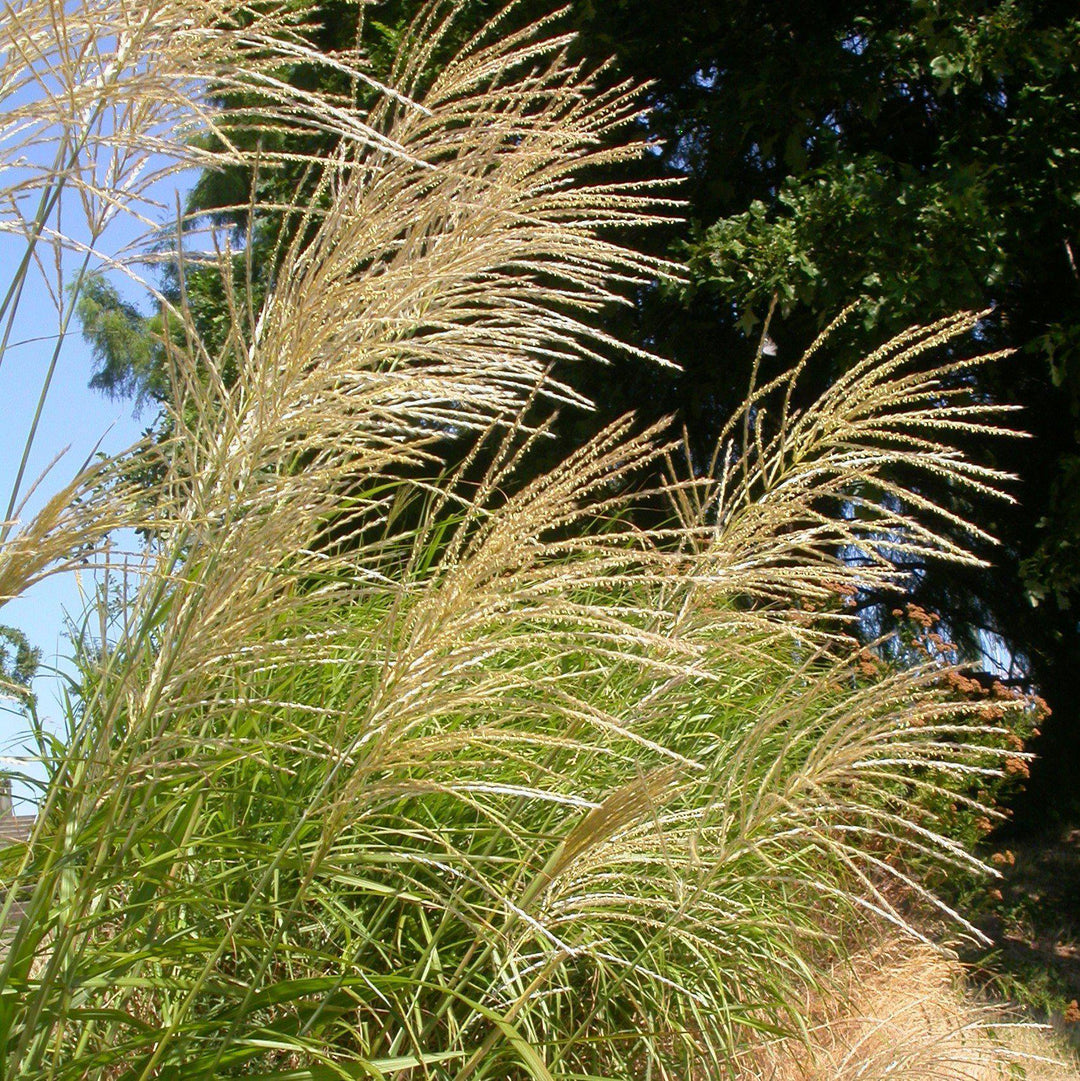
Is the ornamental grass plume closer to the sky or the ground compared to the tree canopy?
closer to the ground

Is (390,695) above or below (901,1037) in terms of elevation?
above

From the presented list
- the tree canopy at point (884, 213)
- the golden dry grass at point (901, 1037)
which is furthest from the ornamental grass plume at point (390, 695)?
the tree canopy at point (884, 213)

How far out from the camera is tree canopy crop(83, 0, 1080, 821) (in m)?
6.55

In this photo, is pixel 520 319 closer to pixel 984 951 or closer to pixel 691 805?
pixel 691 805

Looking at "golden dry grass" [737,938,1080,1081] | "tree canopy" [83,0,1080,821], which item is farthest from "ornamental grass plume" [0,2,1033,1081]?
"tree canopy" [83,0,1080,821]

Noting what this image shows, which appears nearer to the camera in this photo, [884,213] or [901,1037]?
[901,1037]

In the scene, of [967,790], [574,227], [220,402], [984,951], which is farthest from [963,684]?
[220,402]

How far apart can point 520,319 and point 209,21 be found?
28.2 inches

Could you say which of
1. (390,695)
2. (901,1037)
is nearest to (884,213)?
(901,1037)

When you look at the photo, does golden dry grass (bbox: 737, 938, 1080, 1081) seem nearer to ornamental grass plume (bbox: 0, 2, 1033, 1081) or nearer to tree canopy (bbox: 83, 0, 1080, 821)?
ornamental grass plume (bbox: 0, 2, 1033, 1081)

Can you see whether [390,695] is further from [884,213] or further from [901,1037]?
[884,213]

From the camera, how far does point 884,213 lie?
651cm

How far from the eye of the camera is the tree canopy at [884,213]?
21.5 feet

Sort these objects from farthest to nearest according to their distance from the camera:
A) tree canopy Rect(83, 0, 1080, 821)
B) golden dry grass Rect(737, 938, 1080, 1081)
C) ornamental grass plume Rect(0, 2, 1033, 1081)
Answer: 1. tree canopy Rect(83, 0, 1080, 821)
2. golden dry grass Rect(737, 938, 1080, 1081)
3. ornamental grass plume Rect(0, 2, 1033, 1081)
